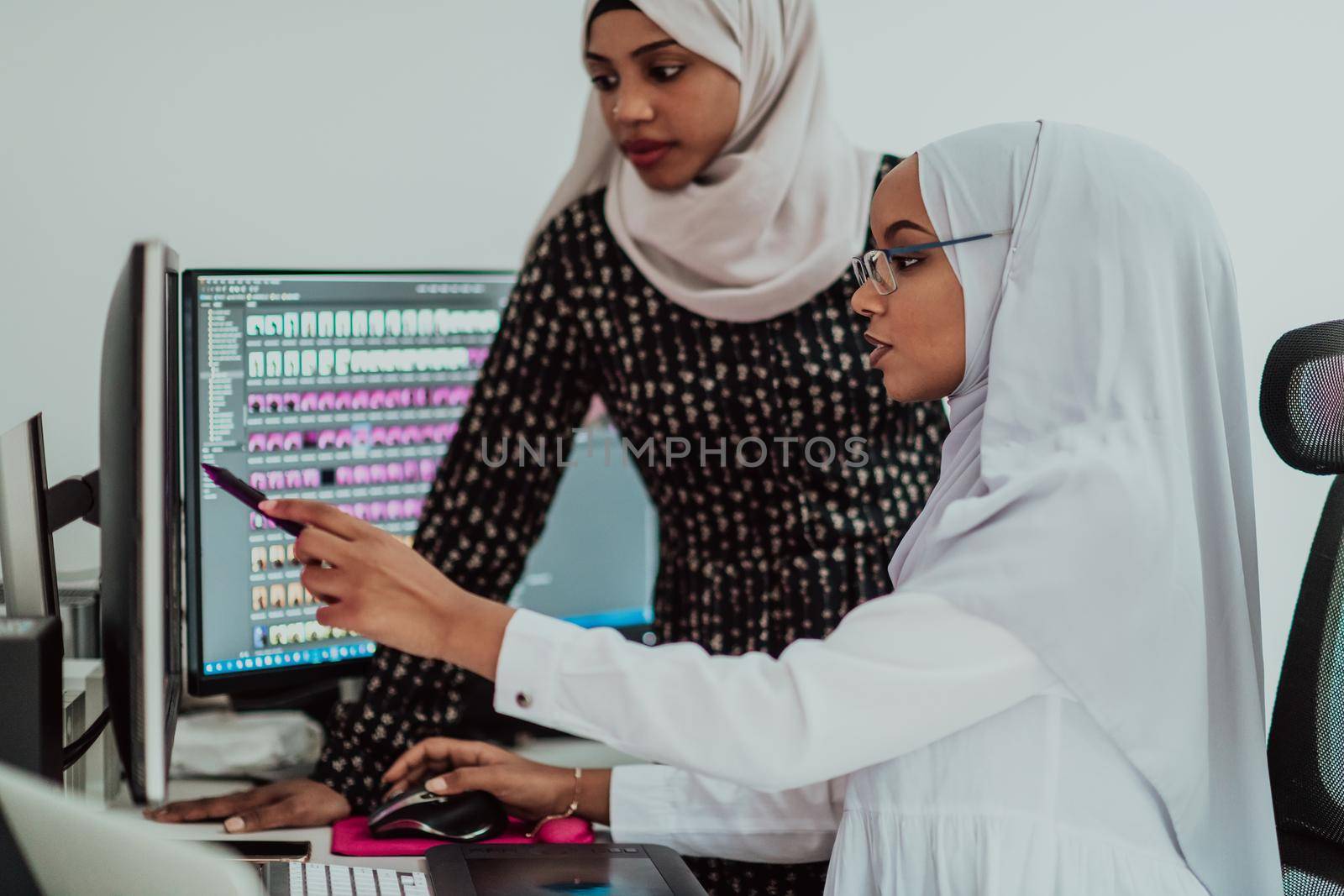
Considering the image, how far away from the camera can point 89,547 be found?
1.55 metres

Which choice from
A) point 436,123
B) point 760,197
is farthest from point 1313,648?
point 436,123

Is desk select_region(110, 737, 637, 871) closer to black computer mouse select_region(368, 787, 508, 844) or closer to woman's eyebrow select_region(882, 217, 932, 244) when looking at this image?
black computer mouse select_region(368, 787, 508, 844)

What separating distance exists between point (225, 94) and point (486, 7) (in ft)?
1.36

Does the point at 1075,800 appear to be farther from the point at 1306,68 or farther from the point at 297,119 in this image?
the point at 1306,68

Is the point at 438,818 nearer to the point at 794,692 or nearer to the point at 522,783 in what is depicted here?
the point at 522,783

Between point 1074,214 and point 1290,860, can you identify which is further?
point 1290,860

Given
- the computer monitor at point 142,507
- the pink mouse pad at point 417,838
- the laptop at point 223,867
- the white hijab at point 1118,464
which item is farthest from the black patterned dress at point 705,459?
the computer monitor at point 142,507

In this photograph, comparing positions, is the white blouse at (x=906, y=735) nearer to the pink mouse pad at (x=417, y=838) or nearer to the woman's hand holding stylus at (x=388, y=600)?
the woman's hand holding stylus at (x=388, y=600)

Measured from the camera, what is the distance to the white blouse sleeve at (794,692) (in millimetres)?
800

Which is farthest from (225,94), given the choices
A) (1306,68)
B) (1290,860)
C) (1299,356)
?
(1306,68)

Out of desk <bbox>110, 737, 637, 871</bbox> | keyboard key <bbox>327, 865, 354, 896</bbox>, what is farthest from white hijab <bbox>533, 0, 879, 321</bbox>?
keyboard key <bbox>327, 865, 354, 896</bbox>

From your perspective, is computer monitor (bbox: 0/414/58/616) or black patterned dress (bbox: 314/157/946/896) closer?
computer monitor (bbox: 0/414/58/616)

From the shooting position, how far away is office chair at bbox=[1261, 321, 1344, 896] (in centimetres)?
96

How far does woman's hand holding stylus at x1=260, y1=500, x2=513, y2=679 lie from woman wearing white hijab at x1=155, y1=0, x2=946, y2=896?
40 centimetres
